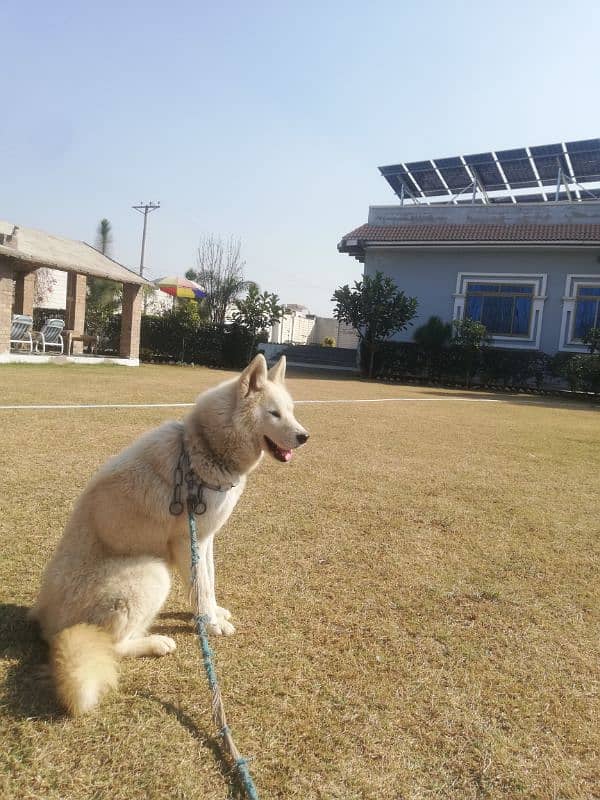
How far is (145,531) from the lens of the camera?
2189 millimetres

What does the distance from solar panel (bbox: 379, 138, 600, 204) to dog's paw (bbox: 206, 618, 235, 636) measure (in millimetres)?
27544

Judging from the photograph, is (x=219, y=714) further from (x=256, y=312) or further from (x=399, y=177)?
(x=399, y=177)

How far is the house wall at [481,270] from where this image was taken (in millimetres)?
21328

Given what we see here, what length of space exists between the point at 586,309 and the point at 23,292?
21876 millimetres

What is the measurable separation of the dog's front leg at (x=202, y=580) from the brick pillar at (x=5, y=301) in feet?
48.7

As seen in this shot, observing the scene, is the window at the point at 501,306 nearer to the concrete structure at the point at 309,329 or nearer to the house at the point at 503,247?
the house at the point at 503,247

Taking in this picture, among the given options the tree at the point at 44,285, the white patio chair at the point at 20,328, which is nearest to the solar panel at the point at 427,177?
the white patio chair at the point at 20,328

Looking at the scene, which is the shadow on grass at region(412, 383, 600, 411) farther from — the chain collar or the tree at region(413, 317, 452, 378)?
the chain collar

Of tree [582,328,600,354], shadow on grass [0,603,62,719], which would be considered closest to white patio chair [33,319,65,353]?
shadow on grass [0,603,62,719]

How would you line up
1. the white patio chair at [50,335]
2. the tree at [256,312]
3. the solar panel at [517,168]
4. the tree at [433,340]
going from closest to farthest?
the white patio chair at [50,335]
the tree at [433,340]
the tree at [256,312]
the solar panel at [517,168]

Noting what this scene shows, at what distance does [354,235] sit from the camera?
24.4 meters

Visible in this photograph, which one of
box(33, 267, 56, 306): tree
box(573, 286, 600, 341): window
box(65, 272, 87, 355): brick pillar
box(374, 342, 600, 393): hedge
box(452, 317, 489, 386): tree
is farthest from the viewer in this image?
box(33, 267, 56, 306): tree

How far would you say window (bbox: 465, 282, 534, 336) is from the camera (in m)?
22.2

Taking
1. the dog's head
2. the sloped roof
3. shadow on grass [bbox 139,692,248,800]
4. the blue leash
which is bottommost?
shadow on grass [bbox 139,692,248,800]
